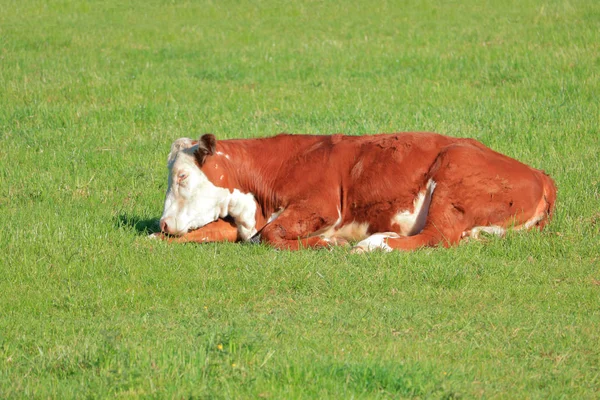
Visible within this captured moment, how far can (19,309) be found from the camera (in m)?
7.01

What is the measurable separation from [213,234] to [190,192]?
20.7 inches

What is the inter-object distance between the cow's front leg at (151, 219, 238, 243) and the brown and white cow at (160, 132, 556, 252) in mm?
13

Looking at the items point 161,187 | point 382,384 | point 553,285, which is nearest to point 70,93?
point 161,187

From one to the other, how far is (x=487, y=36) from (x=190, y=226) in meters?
11.9

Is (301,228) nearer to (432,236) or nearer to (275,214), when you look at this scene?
(275,214)

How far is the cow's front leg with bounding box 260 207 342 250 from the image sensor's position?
8844 millimetres

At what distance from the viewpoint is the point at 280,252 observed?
8492 millimetres

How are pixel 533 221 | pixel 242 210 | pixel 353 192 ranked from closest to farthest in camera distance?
pixel 533 221 → pixel 353 192 → pixel 242 210

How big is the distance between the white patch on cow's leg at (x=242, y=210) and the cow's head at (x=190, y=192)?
14 cm

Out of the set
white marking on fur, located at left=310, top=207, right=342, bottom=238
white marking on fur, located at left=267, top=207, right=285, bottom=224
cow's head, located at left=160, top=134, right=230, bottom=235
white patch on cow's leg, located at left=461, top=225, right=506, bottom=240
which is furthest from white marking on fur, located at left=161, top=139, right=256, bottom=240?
white patch on cow's leg, located at left=461, top=225, right=506, bottom=240

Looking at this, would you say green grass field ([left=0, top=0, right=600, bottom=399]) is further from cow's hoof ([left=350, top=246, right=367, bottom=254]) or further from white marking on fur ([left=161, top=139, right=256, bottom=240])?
white marking on fur ([left=161, top=139, right=256, bottom=240])

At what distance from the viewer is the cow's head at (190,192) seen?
903 centimetres

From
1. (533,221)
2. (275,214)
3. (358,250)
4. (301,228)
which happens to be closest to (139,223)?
(275,214)

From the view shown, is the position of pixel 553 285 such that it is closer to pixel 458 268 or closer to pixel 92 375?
pixel 458 268
